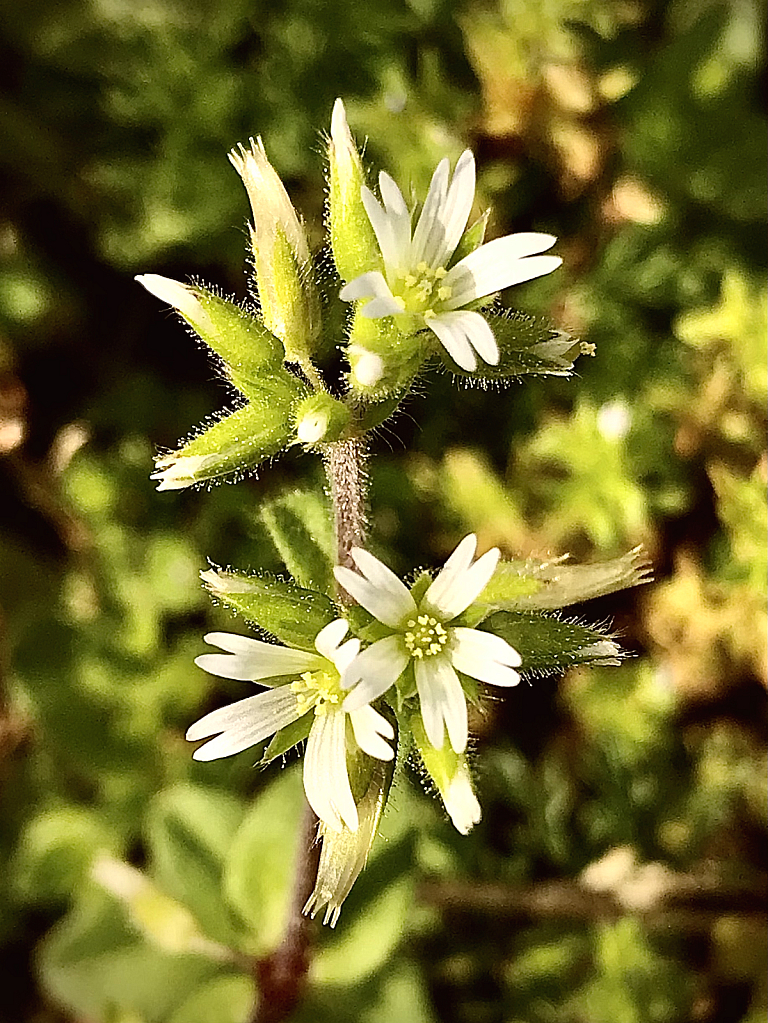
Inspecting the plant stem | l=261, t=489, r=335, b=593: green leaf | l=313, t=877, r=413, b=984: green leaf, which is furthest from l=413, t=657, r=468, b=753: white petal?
l=313, t=877, r=413, b=984: green leaf

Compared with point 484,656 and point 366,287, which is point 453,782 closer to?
point 484,656

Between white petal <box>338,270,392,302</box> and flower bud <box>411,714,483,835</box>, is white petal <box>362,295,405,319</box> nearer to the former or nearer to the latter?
white petal <box>338,270,392,302</box>

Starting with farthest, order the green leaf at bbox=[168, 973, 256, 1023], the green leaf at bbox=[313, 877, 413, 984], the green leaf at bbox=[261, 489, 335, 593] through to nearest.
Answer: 1. the green leaf at bbox=[168, 973, 256, 1023]
2. the green leaf at bbox=[313, 877, 413, 984]
3. the green leaf at bbox=[261, 489, 335, 593]

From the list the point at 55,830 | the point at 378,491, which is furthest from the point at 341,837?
the point at 55,830

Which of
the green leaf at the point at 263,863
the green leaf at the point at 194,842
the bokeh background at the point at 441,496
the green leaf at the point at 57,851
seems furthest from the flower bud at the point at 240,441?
the green leaf at the point at 57,851

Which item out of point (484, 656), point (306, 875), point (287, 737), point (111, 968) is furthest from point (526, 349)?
point (111, 968)

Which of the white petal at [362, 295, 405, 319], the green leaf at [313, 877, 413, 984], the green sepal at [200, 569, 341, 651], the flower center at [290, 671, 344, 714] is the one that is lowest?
the green leaf at [313, 877, 413, 984]

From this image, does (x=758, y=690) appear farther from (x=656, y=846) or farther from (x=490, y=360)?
(x=490, y=360)

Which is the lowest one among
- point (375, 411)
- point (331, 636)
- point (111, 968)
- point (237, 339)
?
point (111, 968)
